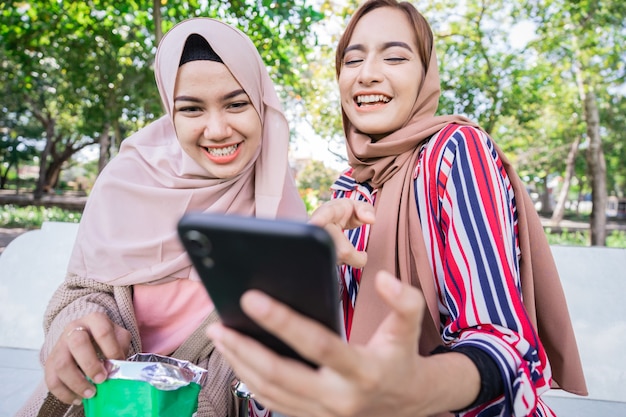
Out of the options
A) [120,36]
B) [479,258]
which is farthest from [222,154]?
[120,36]

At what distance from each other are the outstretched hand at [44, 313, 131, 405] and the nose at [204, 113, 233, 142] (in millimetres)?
563

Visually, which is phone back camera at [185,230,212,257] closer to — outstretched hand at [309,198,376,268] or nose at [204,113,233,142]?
outstretched hand at [309,198,376,268]

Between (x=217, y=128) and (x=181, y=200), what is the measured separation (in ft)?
0.94

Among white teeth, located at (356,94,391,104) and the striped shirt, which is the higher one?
white teeth, located at (356,94,391,104)

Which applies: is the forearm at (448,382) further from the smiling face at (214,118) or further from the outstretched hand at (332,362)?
the smiling face at (214,118)

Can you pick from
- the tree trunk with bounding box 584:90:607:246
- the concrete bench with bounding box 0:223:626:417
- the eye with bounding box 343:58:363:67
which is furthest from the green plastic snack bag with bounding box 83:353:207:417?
the tree trunk with bounding box 584:90:607:246

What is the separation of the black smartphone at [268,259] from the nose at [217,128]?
2.64ft

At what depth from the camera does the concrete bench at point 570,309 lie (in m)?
2.41

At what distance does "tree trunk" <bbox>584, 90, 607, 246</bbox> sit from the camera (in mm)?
7332

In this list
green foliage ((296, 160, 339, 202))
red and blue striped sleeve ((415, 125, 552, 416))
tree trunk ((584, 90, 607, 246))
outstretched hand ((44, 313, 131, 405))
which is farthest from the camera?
green foliage ((296, 160, 339, 202))

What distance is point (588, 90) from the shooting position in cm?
716

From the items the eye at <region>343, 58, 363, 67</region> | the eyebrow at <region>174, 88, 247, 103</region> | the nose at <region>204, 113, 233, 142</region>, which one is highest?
the eye at <region>343, 58, 363, 67</region>

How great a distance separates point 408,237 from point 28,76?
7.99 metres

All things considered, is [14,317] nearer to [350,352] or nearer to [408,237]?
[408,237]
